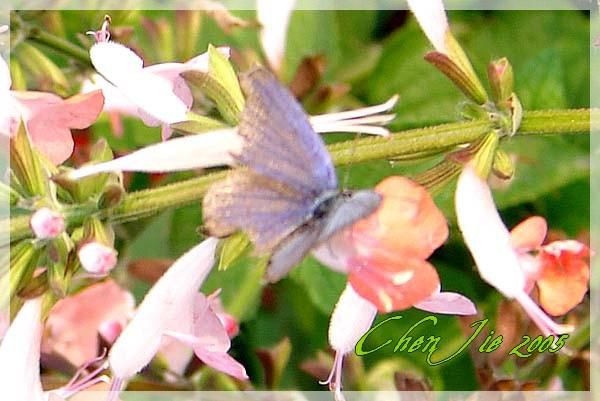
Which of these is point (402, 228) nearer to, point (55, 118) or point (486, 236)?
point (486, 236)

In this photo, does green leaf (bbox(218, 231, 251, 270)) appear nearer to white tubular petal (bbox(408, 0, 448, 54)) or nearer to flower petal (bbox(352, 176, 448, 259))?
flower petal (bbox(352, 176, 448, 259))

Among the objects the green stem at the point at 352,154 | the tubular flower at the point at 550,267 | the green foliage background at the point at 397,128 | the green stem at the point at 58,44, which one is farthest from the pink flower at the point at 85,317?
the tubular flower at the point at 550,267

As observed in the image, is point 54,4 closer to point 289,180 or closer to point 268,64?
point 268,64

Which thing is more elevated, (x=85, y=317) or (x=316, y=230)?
(x=316, y=230)

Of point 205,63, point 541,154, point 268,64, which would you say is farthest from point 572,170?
point 205,63

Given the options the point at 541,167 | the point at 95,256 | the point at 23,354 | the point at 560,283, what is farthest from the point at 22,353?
the point at 541,167
